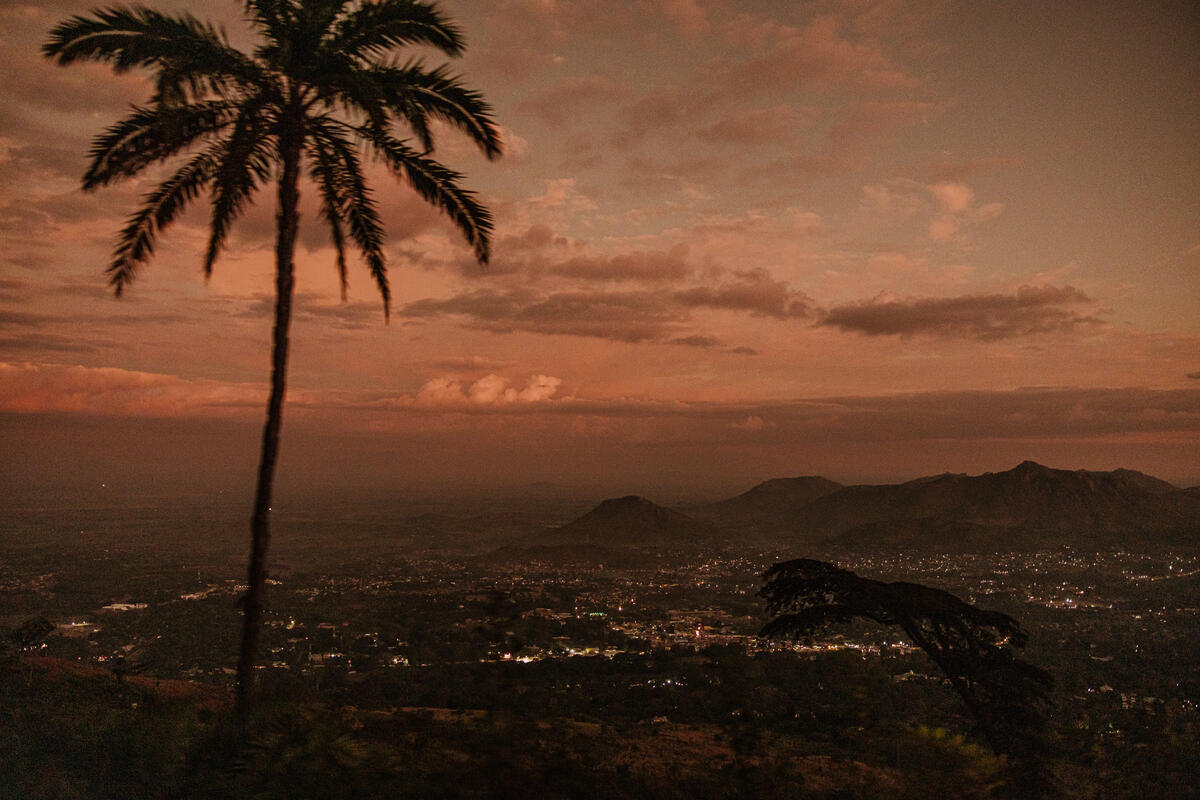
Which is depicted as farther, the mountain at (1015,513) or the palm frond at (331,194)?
the mountain at (1015,513)

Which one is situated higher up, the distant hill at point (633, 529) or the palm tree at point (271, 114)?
the palm tree at point (271, 114)

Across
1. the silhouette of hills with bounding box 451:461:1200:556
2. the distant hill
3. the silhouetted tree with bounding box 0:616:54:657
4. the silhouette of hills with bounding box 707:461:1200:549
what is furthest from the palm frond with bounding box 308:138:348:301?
the silhouette of hills with bounding box 707:461:1200:549

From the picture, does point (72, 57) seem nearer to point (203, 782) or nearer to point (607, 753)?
point (203, 782)

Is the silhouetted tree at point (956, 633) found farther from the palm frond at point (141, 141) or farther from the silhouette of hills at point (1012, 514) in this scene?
the silhouette of hills at point (1012, 514)

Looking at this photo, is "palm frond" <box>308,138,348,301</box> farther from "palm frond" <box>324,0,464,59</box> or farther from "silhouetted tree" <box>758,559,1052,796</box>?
"silhouetted tree" <box>758,559,1052,796</box>

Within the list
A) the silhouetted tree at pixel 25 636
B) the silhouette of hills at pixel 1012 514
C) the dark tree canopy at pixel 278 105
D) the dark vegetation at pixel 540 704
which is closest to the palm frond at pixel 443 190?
the dark tree canopy at pixel 278 105

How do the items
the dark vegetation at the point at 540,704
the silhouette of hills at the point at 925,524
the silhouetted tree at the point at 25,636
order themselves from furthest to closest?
1. the silhouette of hills at the point at 925,524
2. the silhouetted tree at the point at 25,636
3. the dark vegetation at the point at 540,704

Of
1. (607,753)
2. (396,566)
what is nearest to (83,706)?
(607,753)
